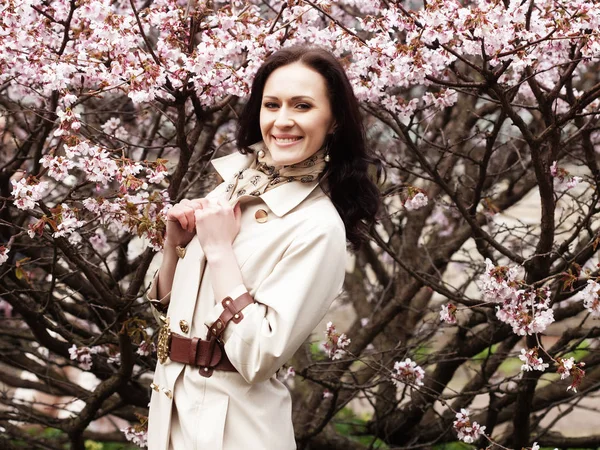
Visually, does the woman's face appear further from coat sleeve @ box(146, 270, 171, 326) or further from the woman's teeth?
coat sleeve @ box(146, 270, 171, 326)

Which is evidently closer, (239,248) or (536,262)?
(239,248)

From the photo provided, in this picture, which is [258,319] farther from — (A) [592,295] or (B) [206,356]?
(A) [592,295]

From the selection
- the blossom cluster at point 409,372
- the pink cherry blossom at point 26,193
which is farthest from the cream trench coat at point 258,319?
the blossom cluster at point 409,372

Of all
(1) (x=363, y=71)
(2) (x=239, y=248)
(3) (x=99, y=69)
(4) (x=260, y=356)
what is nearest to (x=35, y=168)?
(3) (x=99, y=69)

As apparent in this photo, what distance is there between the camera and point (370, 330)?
4434 millimetres

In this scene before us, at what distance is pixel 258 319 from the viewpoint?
1995 mm

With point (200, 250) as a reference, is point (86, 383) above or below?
above

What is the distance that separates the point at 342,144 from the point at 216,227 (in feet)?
1.37

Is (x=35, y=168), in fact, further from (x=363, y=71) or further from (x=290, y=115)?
(x=290, y=115)

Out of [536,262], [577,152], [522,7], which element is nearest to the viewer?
[522,7]

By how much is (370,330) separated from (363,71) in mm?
1791

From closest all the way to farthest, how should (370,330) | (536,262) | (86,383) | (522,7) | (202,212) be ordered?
(202,212)
(522,7)
(536,262)
(370,330)
(86,383)

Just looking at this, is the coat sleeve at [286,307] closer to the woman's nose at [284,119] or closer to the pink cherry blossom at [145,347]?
the woman's nose at [284,119]

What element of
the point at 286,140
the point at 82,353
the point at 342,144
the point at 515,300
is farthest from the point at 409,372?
the point at 286,140
